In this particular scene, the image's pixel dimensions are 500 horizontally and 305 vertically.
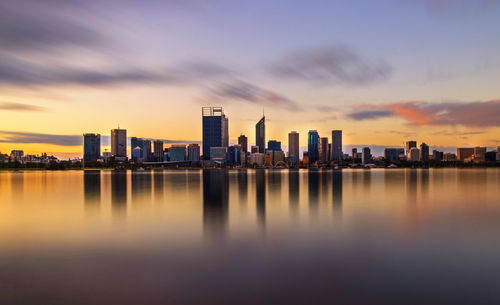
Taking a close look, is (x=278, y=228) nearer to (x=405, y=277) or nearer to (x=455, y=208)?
(x=405, y=277)

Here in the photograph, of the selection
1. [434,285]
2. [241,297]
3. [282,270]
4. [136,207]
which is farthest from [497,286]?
[136,207]

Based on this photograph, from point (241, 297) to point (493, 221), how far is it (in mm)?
25199

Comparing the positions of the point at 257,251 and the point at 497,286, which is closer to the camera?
the point at 497,286

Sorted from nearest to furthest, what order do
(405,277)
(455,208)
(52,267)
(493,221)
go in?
1. (405,277)
2. (52,267)
3. (493,221)
4. (455,208)

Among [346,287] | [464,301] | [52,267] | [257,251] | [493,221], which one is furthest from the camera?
[493,221]

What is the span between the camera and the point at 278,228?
2295 centimetres

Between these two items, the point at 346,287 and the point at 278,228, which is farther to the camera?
the point at 278,228

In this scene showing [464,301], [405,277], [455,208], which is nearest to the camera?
[464,301]

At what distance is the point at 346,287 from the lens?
1174 centimetres

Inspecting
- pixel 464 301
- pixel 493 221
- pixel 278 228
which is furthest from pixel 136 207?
pixel 493 221

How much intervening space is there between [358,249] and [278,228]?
682 centimetres

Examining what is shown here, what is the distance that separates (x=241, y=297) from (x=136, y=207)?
88.7 feet

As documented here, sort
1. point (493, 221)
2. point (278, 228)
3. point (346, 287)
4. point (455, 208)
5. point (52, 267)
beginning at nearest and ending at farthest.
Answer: point (346, 287) < point (52, 267) < point (278, 228) < point (493, 221) < point (455, 208)

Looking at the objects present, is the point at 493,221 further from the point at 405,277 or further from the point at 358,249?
the point at 405,277
